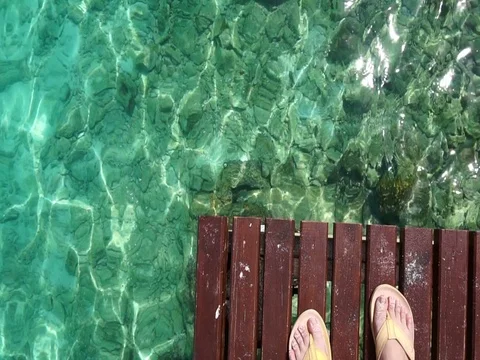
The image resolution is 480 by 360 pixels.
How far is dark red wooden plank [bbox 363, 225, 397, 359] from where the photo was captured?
13.3 feet

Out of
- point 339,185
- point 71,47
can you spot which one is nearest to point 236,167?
point 339,185

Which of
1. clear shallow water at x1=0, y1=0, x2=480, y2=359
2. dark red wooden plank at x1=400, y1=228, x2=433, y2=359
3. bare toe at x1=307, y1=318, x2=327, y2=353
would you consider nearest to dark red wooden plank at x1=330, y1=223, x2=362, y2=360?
bare toe at x1=307, y1=318, x2=327, y2=353

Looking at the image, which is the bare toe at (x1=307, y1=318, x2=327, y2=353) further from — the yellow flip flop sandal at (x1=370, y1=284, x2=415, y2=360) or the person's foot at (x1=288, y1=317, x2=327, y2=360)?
the yellow flip flop sandal at (x1=370, y1=284, x2=415, y2=360)

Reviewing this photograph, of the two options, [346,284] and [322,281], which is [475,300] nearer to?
[346,284]

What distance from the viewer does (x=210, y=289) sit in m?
4.02

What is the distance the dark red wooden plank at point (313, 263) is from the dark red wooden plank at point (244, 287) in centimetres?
30

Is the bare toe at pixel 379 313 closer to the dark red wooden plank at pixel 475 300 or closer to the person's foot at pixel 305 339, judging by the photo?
the person's foot at pixel 305 339

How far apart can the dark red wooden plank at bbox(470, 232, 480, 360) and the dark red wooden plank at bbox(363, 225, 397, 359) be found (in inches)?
19.9

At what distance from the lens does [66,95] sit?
183 inches

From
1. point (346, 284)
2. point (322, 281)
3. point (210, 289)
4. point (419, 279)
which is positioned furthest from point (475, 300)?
point (210, 289)

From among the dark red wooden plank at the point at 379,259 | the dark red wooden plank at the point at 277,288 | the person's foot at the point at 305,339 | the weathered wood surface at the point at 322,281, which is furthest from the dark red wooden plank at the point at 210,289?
the dark red wooden plank at the point at 379,259

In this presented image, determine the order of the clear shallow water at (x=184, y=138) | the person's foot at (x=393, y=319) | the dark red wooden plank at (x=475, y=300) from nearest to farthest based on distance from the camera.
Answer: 1. the person's foot at (x=393, y=319)
2. the dark red wooden plank at (x=475, y=300)
3. the clear shallow water at (x=184, y=138)

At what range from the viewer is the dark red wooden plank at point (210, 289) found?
4.00 metres

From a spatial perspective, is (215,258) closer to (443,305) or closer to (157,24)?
(443,305)
